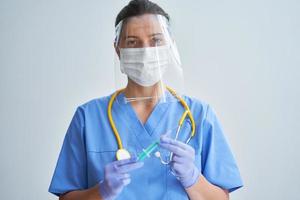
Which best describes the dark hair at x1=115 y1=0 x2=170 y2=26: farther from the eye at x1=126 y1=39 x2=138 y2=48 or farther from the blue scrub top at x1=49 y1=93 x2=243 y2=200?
the blue scrub top at x1=49 y1=93 x2=243 y2=200

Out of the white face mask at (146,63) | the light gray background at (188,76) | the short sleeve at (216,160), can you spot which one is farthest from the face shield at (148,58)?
the light gray background at (188,76)

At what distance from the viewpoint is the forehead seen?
854mm

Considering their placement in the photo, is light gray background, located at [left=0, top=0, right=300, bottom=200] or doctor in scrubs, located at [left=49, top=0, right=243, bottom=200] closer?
doctor in scrubs, located at [left=49, top=0, right=243, bottom=200]

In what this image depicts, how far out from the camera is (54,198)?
4.59ft

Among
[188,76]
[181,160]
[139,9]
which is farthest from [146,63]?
[188,76]

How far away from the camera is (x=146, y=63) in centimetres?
85

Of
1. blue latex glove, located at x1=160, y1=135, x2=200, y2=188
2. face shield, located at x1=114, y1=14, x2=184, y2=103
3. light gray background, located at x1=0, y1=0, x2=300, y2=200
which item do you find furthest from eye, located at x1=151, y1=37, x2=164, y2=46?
light gray background, located at x1=0, y1=0, x2=300, y2=200

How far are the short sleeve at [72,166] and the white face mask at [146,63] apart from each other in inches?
9.0

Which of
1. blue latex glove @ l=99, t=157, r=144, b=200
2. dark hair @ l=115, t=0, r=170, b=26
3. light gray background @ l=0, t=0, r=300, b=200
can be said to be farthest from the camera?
light gray background @ l=0, t=0, r=300, b=200

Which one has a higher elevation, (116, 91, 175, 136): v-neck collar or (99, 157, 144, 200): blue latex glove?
(116, 91, 175, 136): v-neck collar

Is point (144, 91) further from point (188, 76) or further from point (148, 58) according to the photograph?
point (188, 76)

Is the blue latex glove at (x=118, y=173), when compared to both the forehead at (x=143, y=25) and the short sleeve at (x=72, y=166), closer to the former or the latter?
the short sleeve at (x=72, y=166)

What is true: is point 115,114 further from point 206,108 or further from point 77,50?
point 77,50

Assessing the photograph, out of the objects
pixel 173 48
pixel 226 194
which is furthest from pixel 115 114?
pixel 226 194
